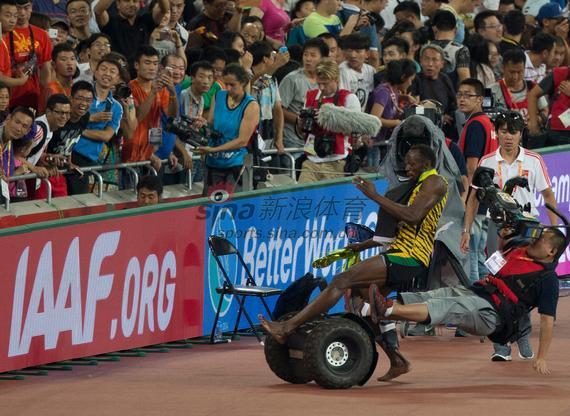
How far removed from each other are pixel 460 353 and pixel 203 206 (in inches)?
106

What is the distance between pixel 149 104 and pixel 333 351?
5022 mm

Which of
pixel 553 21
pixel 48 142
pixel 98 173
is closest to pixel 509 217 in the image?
pixel 98 173

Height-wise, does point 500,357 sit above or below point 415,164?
below

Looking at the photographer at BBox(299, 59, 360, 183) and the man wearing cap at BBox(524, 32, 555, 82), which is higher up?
the man wearing cap at BBox(524, 32, 555, 82)

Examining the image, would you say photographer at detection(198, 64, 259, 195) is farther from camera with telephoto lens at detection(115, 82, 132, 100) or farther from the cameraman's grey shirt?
the cameraman's grey shirt

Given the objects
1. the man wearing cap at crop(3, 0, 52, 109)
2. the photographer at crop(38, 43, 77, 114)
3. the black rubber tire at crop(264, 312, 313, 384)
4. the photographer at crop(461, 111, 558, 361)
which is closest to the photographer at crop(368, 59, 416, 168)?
the photographer at crop(461, 111, 558, 361)

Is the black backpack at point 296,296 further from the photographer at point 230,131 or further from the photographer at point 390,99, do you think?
the photographer at point 390,99

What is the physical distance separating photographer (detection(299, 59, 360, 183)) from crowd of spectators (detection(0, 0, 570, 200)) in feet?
0.06

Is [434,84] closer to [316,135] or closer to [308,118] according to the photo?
[316,135]

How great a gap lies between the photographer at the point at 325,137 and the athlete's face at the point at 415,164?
4.30 m

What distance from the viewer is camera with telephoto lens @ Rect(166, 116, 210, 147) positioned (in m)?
14.6

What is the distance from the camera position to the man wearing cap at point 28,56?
14039 millimetres

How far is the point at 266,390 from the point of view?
10586 millimetres

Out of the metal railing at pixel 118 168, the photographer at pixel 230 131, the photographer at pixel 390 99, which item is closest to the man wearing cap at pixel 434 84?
the photographer at pixel 390 99
